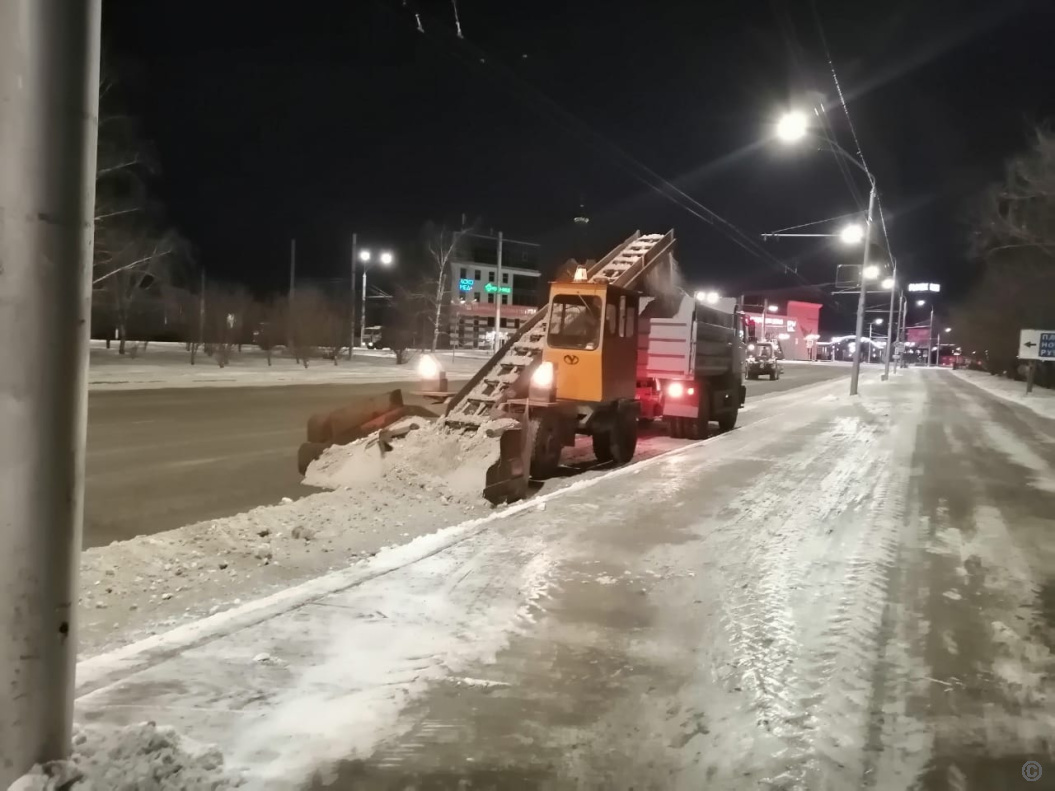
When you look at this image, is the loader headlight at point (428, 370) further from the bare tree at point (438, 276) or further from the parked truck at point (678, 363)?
the bare tree at point (438, 276)

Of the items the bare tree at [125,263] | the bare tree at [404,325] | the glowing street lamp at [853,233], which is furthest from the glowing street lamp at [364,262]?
the glowing street lamp at [853,233]

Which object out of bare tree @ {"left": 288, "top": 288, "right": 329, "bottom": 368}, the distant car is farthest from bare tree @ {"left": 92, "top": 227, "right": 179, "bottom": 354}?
the distant car

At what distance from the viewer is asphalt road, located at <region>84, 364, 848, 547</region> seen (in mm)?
8984

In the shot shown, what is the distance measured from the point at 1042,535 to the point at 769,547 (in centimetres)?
341

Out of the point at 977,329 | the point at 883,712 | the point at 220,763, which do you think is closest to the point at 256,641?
the point at 220,763

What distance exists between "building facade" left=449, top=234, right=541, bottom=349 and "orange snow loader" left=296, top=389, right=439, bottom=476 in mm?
60711

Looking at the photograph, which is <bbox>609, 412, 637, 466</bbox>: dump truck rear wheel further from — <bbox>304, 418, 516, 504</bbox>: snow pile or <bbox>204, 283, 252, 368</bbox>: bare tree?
<bbox>204, 283, 252, 368</bbox>: bare tree

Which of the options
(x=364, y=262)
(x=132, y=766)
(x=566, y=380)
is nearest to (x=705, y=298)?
(x=566, y=380)

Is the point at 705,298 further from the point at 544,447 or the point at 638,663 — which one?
the point at 638,663

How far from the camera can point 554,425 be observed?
38.2ft

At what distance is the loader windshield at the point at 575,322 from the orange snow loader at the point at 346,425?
2.15 meters

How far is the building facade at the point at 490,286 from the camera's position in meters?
78.6

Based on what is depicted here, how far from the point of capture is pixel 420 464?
10.1m

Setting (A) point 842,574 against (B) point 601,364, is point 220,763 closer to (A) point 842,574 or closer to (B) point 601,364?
(A) point 842,574
